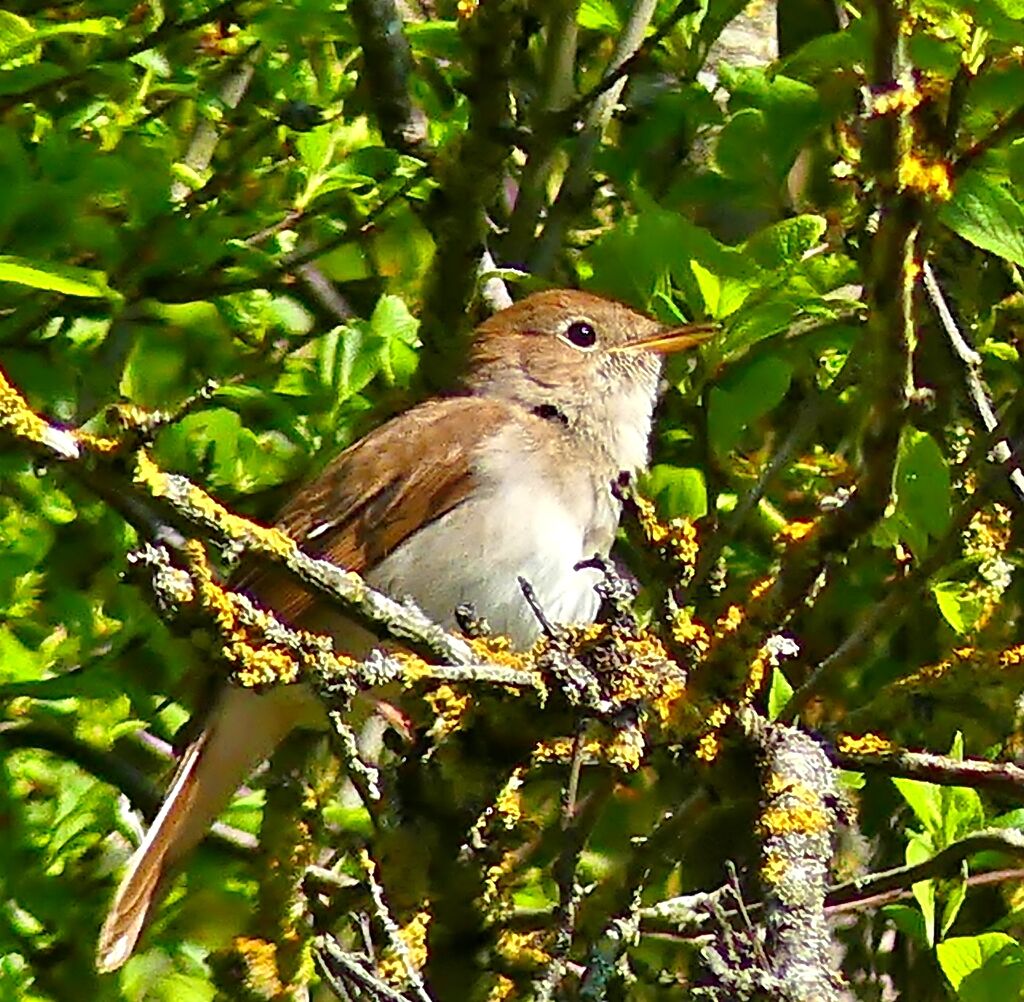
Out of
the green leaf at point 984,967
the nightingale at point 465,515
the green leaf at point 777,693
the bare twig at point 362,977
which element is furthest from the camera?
the nightingale at point 465,515

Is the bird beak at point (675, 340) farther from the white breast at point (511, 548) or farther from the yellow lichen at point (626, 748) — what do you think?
the yellow lichen at point (626, 748)

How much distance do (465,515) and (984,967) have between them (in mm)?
1757

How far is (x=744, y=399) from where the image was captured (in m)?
3.63

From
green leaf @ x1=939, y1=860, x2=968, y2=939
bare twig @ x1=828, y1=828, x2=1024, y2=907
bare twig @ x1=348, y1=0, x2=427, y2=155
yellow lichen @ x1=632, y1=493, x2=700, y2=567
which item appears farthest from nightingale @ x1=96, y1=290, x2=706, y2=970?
yellow lichen @ x1=632, y1=493, x2=700, y2=567

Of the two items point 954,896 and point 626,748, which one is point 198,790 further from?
point 626,748

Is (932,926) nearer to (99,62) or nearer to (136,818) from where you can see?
(136,818)

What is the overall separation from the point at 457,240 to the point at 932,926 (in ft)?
5.61

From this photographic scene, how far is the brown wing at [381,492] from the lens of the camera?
440cm

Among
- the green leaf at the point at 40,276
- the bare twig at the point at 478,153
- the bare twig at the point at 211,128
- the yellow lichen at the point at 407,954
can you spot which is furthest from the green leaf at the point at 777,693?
the bare twig at the point at 211,128

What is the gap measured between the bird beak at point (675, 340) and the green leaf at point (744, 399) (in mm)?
175

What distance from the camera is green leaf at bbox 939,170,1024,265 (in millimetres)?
2695

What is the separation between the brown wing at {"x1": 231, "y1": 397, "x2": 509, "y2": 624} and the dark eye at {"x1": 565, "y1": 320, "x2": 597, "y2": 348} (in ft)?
1.56

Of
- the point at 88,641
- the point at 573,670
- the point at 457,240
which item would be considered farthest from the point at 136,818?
the point at 573,670

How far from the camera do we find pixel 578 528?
4.41 metres
